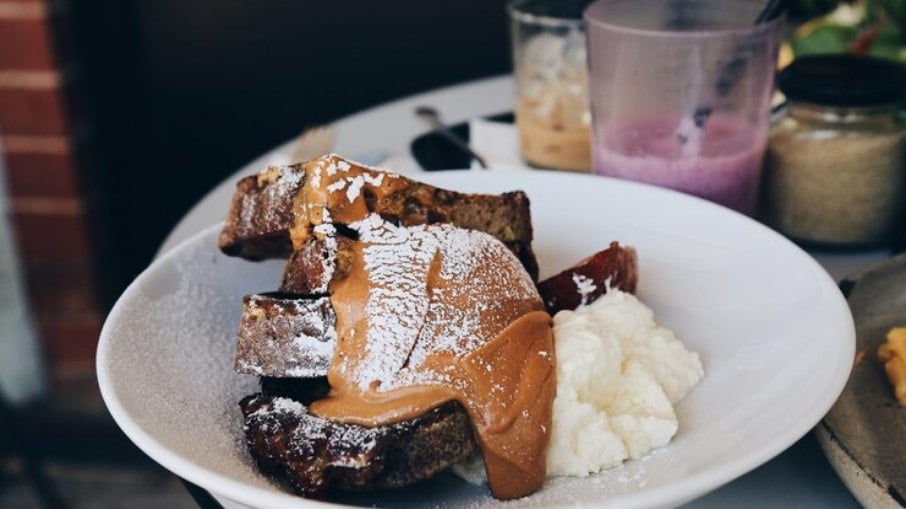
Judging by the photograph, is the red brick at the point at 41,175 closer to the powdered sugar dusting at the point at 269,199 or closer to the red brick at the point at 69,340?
the red brick at the point at 69,340

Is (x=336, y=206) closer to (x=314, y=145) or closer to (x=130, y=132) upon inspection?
(x=314, y=145)

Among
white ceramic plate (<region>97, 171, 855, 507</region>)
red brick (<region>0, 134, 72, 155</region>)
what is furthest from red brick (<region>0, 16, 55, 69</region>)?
white ceramic plate (<region>97, 171, 855, 507</region>)

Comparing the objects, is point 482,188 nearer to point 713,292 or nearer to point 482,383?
point 713,292

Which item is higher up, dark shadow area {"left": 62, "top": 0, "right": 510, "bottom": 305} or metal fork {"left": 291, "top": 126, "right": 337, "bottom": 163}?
metal fork {"left": 291, "top": 126, "right": 337, "bottom": 163}

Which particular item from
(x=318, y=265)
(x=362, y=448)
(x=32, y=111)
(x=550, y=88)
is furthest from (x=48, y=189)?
(x=362, y=448)

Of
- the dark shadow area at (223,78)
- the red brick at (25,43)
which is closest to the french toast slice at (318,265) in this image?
the red brick at (25,43)

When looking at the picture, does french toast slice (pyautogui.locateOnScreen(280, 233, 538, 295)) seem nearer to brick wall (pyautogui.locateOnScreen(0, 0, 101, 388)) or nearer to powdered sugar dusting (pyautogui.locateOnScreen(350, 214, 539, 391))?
powdered sugar dusting (pyautogui.locateOnScreen(350, 214, 539, 391))

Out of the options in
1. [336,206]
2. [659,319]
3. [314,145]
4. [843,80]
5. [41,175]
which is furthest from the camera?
[41,175]
